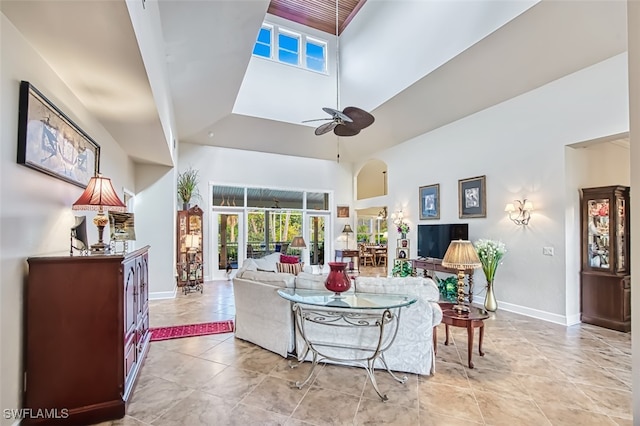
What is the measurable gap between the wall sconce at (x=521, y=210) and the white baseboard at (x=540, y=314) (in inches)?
56.0

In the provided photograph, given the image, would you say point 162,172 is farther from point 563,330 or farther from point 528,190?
point 563,330

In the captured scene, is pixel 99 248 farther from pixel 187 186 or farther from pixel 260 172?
pixel 260 172

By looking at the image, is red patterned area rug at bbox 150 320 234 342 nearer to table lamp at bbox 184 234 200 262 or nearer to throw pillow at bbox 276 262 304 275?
throw pillow at bbox 276 262 304 275

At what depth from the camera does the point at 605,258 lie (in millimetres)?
4629

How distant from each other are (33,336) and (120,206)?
1.07 meters

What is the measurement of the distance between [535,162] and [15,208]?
6.34 metres

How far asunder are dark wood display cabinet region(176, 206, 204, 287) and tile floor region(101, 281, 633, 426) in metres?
3.30

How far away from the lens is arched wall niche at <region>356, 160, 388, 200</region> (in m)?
12.0

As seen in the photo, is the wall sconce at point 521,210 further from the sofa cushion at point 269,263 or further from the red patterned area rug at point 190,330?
the red patterned area rug at point 190,330

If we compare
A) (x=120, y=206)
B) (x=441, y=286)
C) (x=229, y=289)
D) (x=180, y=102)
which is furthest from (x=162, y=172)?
(x=441, y=286)

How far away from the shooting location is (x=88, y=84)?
2.85m

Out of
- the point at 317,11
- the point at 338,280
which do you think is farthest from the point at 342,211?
the point at 338,280

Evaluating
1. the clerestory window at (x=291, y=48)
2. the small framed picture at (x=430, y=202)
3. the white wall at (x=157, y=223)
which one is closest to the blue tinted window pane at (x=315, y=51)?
the clerestory window at (x=291, y=48)

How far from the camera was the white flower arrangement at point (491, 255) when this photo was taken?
17.6 feet
